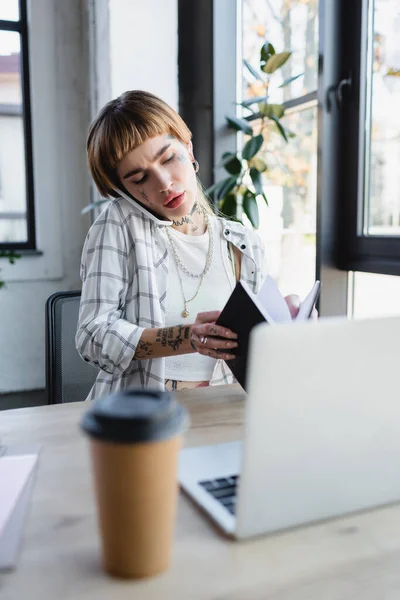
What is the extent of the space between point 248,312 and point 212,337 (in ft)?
0.42

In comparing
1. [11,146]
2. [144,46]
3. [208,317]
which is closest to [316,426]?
[208,317]

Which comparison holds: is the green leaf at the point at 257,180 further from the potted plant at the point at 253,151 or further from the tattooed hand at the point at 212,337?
the tattooed hand at the point at 212,337

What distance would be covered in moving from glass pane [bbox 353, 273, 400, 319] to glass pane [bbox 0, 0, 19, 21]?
2093 mm

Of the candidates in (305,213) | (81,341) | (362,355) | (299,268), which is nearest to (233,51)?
(305,213)

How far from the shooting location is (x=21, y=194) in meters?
2.86

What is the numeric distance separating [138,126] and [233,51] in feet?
5.14

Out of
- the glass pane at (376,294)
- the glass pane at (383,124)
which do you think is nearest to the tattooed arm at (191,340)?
Result: the glass pane at (376,294)

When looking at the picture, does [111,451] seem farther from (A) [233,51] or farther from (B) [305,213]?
(A) [233,51]

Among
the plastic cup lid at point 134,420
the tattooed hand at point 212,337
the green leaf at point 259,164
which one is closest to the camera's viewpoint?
the plastic cup lid at point 134,420

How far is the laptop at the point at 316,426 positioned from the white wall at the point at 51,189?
242cm

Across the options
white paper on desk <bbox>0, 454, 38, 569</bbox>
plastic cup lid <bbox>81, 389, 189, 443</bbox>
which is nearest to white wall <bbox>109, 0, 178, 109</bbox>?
white paper on desk <bbox>0, 454, 38, 569</bbox>

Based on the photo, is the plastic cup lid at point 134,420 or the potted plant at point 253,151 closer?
the plastic cup lid at point 134,420

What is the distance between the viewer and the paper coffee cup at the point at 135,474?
403mm

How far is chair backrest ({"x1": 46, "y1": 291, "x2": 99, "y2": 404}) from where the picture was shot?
138 cm
